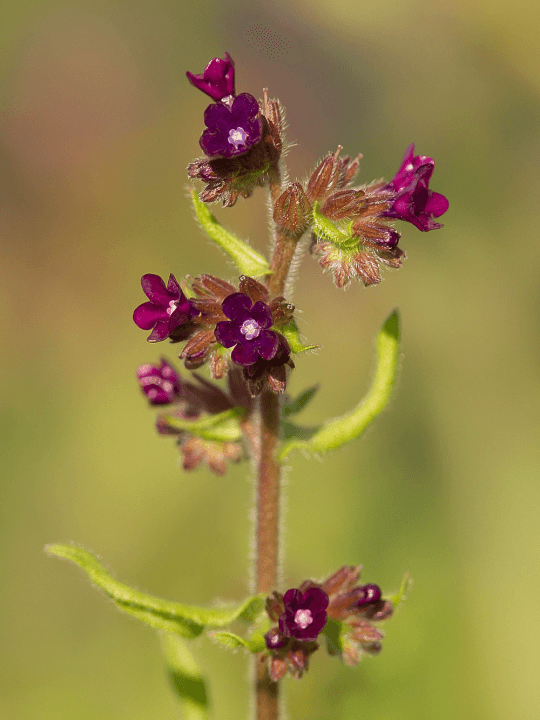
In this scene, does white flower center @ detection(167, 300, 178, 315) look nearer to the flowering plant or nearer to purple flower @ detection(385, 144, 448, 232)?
the flowering plant

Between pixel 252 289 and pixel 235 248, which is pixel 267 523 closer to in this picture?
pixel 252 289

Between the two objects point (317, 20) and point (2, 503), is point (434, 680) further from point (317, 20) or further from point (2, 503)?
point (317, 20)

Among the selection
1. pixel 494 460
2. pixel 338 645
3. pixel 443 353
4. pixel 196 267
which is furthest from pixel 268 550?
pixel 196 267

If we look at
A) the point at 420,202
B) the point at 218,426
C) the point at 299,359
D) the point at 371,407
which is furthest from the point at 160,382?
the point at 299,359

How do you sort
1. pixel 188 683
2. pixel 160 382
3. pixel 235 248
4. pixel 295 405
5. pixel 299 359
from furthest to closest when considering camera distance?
1. pixel 299 359
2. pixel 160 382
3. pixel 188 683
4. pixel 295 405
5. pixel 235 248

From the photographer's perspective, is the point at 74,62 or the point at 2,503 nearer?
the point at 2,503

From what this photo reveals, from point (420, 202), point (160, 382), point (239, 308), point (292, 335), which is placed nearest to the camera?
point (239, 308)

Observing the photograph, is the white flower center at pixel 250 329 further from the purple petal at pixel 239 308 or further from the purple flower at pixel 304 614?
the purple flower at pixel 304 614
